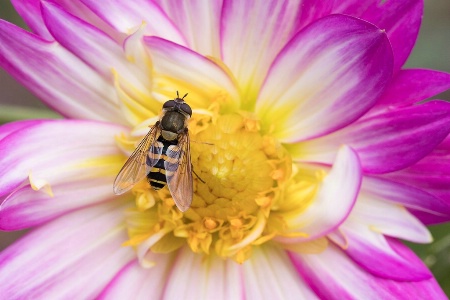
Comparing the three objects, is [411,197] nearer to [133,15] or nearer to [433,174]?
[433,174]

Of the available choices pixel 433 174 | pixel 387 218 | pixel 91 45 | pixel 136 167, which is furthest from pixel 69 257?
pixel 433 174

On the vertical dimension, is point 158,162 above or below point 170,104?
below

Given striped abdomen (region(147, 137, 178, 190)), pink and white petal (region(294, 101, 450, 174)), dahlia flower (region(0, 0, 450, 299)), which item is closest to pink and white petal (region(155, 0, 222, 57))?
dahlia flower (region(0, 0, 450, 299))

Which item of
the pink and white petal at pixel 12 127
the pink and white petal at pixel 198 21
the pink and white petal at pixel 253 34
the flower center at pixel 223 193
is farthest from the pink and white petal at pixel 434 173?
the pink and white petal at pixel 12 127

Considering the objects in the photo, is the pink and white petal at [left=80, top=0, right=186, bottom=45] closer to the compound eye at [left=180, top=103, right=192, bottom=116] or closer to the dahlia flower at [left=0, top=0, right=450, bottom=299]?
the dahlia flower at [left=0, top=0, right=450, bottom=299]

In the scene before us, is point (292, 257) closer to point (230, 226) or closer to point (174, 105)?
point (230, 226)

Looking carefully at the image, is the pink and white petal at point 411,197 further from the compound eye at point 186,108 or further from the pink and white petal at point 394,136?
the compound eye at point 186,108

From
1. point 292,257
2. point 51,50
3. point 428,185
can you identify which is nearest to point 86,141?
point 51,50
